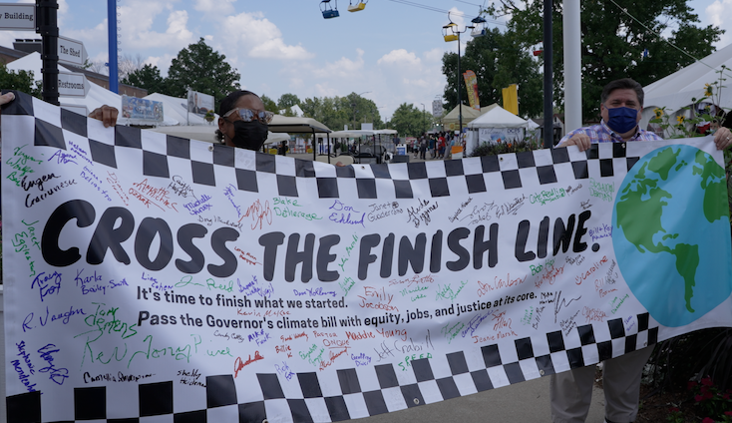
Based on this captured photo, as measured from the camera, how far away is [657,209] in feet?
10.7

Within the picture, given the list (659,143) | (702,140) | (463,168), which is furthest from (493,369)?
(702,140)

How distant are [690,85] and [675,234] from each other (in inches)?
350

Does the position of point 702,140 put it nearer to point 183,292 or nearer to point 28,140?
point 183,292

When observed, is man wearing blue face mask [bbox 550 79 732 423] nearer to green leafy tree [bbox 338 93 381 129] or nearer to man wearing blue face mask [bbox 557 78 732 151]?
man wearing blue face mask [bbox 557 78 732 151]

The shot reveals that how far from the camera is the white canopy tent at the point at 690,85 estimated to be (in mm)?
10005

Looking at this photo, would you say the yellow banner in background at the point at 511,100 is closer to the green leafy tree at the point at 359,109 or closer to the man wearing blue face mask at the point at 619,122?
the man wearing blue face mask at the point at 619,122

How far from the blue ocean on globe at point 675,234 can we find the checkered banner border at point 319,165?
208mm

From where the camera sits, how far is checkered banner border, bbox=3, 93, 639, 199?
2.33 m

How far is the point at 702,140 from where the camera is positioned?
11.2 feet

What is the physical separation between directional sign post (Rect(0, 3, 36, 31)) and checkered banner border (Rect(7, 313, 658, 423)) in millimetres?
3976

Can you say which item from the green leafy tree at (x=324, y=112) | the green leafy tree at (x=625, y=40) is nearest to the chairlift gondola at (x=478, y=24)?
the green leafy tree at (x=625, y=40)

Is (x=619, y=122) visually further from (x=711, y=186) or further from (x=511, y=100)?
(x=511, y=100)

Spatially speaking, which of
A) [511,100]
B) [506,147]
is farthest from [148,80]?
[506,147]

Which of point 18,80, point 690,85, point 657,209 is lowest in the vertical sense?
point 657,209
